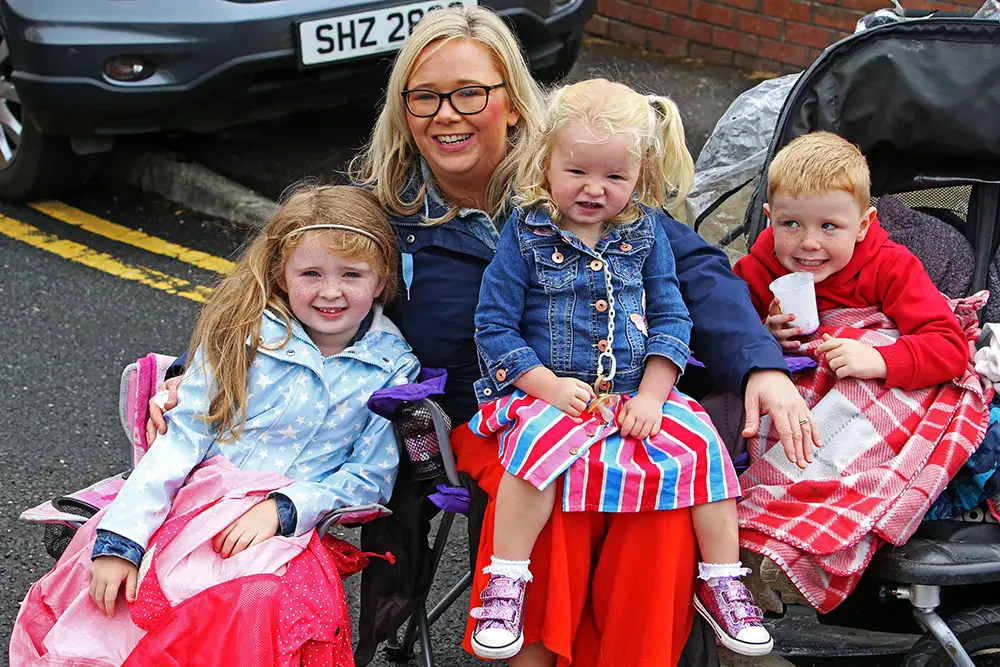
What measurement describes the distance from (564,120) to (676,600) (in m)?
0.93

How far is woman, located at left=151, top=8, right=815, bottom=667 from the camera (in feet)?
7.39

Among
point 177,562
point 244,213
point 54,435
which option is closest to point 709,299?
point 177,562

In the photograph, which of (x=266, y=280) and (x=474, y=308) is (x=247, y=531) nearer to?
(x=266, y=280)

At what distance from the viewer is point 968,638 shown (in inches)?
93.0

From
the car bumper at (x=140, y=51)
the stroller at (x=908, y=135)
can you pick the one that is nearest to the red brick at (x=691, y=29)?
the car bumper at (x=140, y=51)

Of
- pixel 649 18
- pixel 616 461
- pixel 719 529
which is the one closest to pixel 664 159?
pixel 616 461

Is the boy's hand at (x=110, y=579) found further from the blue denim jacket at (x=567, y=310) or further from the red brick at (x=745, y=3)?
the red brick at (x=745, y=3)

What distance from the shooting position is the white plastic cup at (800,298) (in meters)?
2.50

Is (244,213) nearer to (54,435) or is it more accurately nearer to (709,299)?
(54,435)

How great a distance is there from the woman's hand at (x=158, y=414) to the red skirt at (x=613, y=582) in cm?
69

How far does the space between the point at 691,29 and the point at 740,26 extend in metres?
0.33

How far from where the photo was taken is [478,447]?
8.05 ft

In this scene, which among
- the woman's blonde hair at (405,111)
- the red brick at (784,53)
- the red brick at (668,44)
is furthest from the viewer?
the red brick at (668,44)

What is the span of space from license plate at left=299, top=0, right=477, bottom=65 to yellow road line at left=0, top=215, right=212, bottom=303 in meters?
1.01
